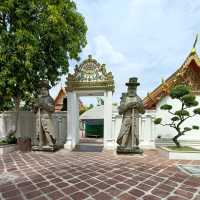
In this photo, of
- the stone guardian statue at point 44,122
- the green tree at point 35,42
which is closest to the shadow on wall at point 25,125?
the green tree at point 35,42

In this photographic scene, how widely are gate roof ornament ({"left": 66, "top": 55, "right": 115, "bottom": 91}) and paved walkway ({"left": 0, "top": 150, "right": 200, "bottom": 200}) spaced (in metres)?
3.79

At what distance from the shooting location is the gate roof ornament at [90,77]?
31.4ft

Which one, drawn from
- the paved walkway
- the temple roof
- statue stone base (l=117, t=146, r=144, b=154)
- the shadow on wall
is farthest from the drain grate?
the shadow on wall

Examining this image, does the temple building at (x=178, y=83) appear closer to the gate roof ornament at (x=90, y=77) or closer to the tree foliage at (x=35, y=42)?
the gate roof ornament at (x=90, y=77)

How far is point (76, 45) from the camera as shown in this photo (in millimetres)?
9203

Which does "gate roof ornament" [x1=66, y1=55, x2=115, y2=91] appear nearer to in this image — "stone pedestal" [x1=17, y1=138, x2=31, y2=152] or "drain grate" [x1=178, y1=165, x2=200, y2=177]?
"stone pedestal" [x1=17, y1=138, x2=31, y2=152]

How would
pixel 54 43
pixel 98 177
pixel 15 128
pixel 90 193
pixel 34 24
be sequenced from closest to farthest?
pixel 90 193, pixel 98 177, pixel 34 24, pixel 54 43, pixel 15 128

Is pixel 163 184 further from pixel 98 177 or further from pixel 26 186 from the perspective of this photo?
pixel 26 186

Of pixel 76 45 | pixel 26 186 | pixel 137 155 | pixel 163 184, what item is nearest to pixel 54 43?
pixel 76 45

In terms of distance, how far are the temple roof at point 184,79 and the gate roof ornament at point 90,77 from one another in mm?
2831

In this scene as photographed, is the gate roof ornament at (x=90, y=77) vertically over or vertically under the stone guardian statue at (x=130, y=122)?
over

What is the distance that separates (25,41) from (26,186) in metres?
5.25

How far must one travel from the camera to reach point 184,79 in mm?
11219

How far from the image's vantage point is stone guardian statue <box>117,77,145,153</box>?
792 centimetres
